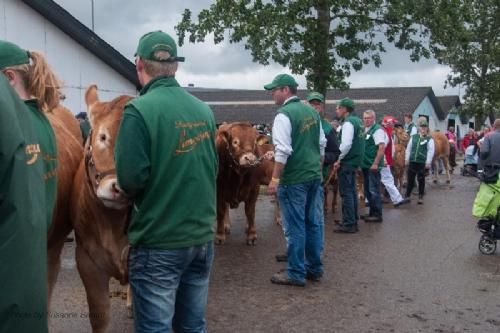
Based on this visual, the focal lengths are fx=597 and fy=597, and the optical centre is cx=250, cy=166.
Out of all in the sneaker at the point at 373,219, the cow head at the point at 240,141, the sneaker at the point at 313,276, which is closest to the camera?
the sneaker at the point at 313,276

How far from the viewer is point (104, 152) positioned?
374 cm

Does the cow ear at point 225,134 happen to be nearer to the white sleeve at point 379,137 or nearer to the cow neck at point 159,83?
the white sleeve at point 379,137

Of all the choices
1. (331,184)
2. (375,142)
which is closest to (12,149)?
(375,142)

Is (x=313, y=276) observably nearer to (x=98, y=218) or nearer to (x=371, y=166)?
(x=98, y=218)

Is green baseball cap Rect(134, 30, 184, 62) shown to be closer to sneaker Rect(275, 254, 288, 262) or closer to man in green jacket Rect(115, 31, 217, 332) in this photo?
man in green jacket Rect(115, 31, 217, 332)

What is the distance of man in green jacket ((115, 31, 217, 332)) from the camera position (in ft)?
10.1

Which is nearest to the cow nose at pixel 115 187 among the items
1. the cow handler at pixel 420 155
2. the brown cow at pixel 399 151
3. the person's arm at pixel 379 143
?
the person's arm at pixel 379 143

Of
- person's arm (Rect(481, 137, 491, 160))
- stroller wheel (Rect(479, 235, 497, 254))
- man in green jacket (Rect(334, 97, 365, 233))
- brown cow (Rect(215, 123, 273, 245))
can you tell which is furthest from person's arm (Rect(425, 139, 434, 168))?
brown cow (Rect(215, 123, 273, 245))

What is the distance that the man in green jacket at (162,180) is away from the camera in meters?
3.08

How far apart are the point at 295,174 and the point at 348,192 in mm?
3551

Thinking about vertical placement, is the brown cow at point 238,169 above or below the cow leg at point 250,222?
above

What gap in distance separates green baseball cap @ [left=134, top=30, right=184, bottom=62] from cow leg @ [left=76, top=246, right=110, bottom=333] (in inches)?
64.3

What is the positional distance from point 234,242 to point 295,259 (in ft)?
8.76

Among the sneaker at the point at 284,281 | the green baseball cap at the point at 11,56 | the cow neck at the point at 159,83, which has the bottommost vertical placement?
the sneaker at the point at 284,281
